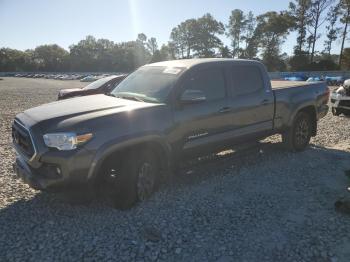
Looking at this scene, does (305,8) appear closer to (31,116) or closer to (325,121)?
(325,121)

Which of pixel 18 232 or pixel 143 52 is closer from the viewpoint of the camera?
pixel 18 232

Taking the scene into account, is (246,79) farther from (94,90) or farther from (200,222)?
(94,90)

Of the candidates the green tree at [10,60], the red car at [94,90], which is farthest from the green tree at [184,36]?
the red car at [94,90]

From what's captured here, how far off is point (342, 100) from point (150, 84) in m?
8.63

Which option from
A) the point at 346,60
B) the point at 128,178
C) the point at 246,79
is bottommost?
A: the point at 346,60

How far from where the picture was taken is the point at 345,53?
67.8 m

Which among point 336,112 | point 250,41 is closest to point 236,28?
point 250,41

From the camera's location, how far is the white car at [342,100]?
12125 mm

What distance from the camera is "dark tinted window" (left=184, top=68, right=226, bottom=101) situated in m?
5.67

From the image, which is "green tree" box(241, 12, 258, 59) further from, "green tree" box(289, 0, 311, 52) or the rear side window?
the rear side window

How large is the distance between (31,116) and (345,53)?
2824 inches

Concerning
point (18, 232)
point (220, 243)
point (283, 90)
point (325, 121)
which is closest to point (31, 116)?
point (18, 232)

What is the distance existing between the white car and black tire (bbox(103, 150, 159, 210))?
9.15 m

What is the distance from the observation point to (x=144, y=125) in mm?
4914
